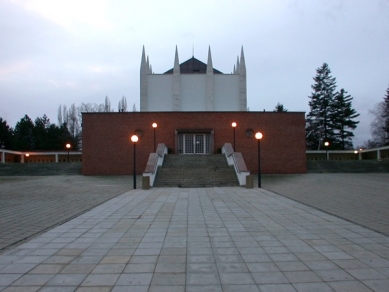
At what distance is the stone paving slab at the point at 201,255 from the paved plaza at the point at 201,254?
1cm

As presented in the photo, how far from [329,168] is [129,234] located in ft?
94.2

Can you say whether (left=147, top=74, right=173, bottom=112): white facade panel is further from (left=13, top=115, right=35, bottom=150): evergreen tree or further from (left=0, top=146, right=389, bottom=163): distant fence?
(left=13, top=115, right=35, bottom=150): evergreen tree

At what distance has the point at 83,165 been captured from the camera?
99.1ft

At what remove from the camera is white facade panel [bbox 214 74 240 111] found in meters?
49.0

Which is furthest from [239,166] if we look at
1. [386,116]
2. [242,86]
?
[386,116]

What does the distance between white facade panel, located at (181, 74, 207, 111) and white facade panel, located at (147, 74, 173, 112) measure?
1970mm

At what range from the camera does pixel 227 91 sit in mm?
49312

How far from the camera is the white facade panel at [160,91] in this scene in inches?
1912

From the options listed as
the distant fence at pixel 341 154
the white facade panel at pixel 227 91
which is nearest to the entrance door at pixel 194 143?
the white facade panel at pixel 227 91

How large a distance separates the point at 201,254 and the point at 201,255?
0.06m

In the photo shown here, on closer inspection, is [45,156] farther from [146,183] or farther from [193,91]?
[146,183]

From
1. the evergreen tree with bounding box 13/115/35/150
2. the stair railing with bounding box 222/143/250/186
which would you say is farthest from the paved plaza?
the evergreen tree with bounding box 13/115/35/150

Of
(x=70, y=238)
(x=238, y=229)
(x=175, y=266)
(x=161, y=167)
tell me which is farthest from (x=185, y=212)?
(x=161, y=167)

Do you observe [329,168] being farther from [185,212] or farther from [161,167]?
[185,212]
